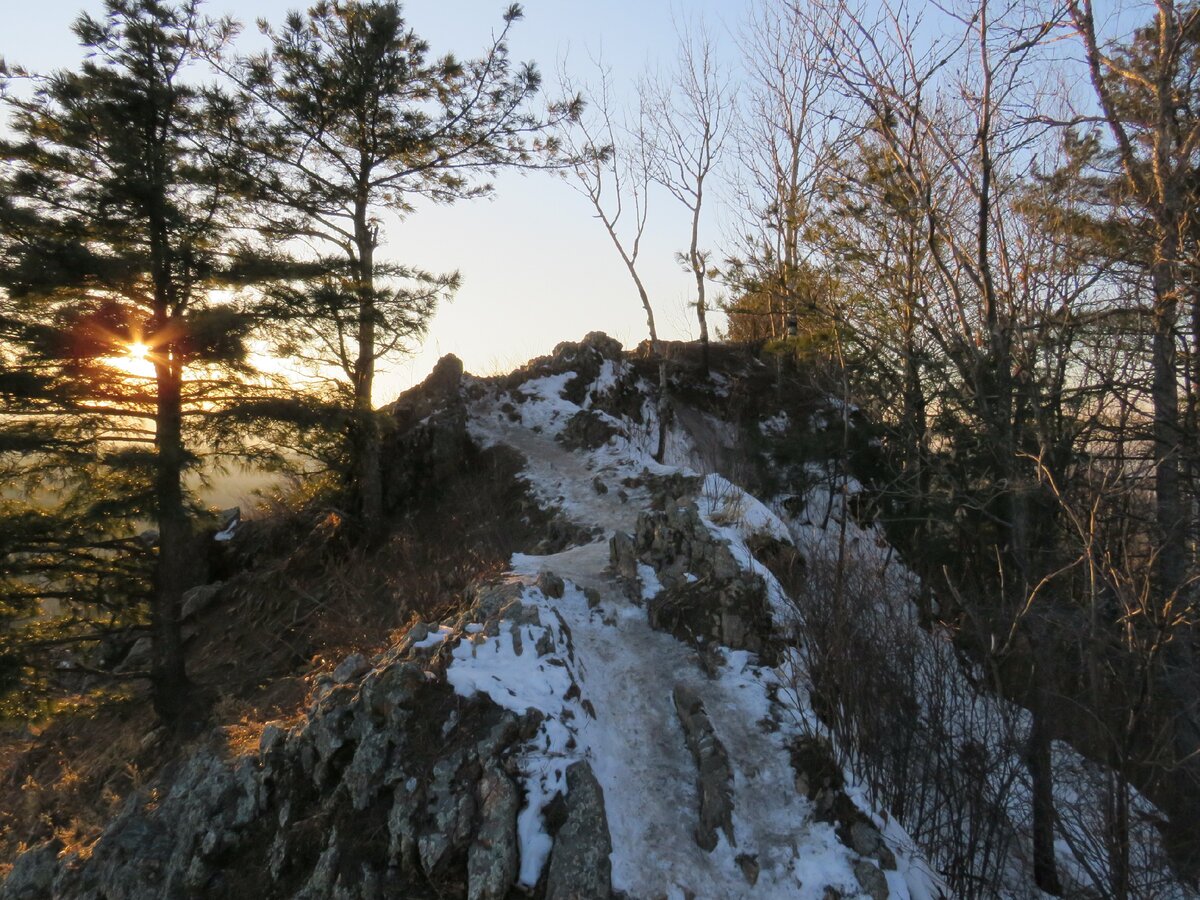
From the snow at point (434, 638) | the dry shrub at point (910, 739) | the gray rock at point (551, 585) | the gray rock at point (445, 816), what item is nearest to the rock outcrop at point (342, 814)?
the gray rock at point (445, 816)

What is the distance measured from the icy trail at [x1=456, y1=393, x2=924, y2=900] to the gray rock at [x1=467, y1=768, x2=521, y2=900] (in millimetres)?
672

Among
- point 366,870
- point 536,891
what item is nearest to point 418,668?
point 366,870

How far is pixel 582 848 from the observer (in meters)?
5.29

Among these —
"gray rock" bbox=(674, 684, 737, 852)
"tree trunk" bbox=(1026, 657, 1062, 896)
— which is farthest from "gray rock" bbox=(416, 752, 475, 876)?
"tree trunk" bbox=(1026, 657, 1062, 896)

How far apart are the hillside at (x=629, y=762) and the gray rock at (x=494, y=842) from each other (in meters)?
0.01

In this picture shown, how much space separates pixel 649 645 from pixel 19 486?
722 cm

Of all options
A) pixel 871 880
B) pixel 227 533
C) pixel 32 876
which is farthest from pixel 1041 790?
pixel 227 533

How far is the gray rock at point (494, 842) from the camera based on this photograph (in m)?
5.15

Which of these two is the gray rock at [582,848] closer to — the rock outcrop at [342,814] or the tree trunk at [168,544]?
the rock outcrop at [342,814]

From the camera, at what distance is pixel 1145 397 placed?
8328mm

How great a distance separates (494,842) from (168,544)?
20.5 ft

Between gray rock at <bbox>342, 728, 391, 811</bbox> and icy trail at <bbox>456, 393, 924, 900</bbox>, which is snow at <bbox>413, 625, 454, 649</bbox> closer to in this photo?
icy trail at <bbox>456, 393, 924, 900</bbox>

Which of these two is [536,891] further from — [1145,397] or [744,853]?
[1145,397]

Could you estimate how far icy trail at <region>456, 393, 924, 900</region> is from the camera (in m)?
5.36
